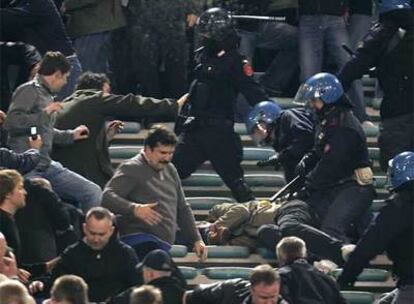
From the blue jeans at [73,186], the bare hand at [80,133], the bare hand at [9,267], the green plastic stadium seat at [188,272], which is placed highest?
the bare hand at [80,133]

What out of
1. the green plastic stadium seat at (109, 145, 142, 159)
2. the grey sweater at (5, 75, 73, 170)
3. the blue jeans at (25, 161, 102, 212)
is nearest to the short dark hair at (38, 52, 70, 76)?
the grey sweater at (5, 75, 73, 170)

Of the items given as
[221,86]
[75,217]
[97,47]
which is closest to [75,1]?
[97,47]

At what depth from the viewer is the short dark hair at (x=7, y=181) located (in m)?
17.0

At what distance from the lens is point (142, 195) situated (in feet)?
58.4

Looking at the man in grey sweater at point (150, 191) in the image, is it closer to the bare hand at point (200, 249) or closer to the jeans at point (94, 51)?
the bare hand at point (200, 249)

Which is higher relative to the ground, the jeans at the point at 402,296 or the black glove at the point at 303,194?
the black glove at the point at 303,194

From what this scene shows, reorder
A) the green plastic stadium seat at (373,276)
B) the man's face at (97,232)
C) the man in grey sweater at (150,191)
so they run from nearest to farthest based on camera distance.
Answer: the man's face at (97,232), the man in grey sweater at (150,191), the green plastic stadium seat at (373,276)

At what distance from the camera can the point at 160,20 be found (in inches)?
800

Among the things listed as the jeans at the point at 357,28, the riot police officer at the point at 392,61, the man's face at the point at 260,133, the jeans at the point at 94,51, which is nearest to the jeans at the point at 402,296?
the riot police officer at the point at 392,61

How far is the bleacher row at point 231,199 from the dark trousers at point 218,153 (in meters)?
0.25

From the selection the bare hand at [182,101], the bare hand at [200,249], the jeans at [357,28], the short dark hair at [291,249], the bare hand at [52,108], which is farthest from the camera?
the jeans at [357,28]

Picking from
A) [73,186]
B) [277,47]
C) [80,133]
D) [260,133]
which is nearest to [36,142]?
[73,186]

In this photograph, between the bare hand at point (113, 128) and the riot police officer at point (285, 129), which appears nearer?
the bare hand at point (113, 128)

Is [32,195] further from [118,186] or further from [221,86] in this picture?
[221,86]
